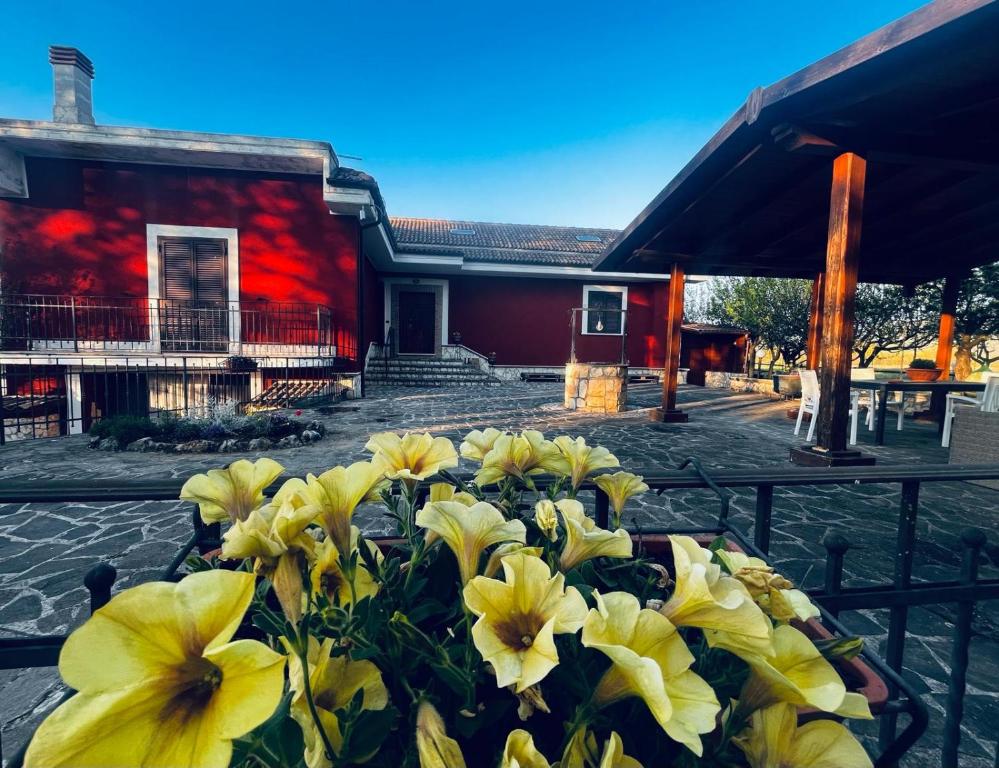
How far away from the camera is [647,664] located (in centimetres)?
38

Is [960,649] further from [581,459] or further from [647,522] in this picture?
[647,522]

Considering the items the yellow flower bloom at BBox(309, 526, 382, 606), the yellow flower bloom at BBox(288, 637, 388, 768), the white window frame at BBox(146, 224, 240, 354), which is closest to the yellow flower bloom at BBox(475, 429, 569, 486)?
the yellow flower bloom at BBox(309, 526, 382, 606)

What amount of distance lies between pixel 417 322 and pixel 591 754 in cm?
1615

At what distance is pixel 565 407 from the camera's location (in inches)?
373

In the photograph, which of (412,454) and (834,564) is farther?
(834,564)

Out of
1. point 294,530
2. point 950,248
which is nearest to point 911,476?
point 294,530

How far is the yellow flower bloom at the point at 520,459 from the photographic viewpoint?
0.86 meters

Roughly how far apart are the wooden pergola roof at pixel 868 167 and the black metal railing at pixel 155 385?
667cm

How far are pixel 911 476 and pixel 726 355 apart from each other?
56.2 feet

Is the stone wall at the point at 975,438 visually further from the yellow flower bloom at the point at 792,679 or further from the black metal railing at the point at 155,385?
the black metal railing at the point at 155,385

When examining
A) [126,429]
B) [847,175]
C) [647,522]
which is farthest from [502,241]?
[647,522]

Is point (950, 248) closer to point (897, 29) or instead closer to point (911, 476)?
point (897, 29)

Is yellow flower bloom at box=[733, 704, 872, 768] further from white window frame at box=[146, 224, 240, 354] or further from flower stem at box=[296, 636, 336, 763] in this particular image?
white window frame at box=[146, 224, 240, 354]

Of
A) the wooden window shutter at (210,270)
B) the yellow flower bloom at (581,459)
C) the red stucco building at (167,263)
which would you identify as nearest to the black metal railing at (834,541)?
the yellow flower bloom at (581,459)
